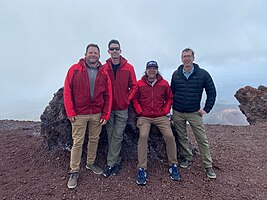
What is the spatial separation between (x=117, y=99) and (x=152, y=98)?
0.89 metres

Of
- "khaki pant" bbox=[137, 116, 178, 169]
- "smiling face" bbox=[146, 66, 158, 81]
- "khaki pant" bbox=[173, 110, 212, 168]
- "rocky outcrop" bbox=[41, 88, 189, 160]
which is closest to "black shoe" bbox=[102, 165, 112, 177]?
"rocky outcrop" bbox=[41, 88, 189, 160]

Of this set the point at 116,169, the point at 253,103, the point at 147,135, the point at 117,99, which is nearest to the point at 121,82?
the point at 117,99

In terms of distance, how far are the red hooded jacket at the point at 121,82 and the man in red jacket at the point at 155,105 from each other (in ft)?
0.95

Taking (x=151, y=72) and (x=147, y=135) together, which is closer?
(x=147, y=135)

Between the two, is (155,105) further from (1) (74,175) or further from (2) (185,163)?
(1) (74,175)

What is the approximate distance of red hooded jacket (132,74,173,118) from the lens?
20.3ft

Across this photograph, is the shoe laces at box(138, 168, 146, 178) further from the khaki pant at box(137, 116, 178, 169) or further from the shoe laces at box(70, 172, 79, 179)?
the shoe laces at box(70, 172, 79, 179)

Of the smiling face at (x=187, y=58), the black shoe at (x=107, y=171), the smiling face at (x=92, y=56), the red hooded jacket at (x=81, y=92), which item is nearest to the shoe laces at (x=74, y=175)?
the black shoe at (x=107, y=171)

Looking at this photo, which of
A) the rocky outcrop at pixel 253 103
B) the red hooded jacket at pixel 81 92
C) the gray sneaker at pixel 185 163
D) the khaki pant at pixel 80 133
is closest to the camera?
the red hooded jacket at pixel 81 92

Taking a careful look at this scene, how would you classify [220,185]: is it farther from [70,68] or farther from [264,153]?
[70,68]

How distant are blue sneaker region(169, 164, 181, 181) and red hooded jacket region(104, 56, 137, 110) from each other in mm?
1867

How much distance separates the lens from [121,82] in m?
6.01

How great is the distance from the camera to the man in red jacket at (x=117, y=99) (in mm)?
5984

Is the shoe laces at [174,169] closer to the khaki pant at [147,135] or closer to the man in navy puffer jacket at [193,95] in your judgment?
the khaki pant at [147,135]
